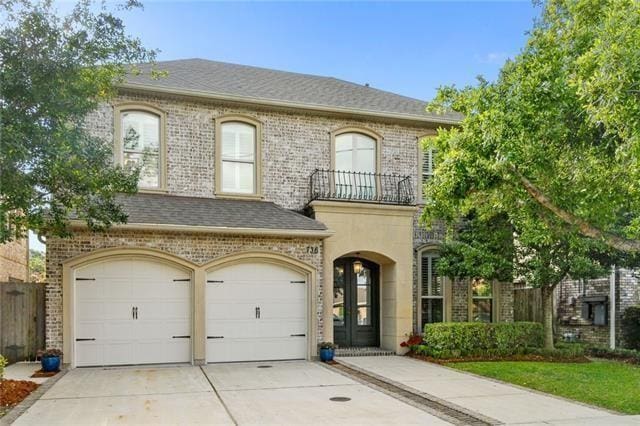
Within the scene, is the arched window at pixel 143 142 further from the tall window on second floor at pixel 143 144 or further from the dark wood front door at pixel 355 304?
the dark wood front door at pixel 355 304

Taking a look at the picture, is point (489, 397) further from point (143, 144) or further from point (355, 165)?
point (143, 144)

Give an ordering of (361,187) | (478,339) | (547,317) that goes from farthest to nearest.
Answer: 1. (361,187)
2. (547,317)
3. (478,339)

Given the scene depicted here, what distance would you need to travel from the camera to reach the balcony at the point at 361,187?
14.6 m

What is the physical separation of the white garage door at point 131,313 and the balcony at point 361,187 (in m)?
4.36

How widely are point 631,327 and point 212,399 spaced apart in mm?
13041

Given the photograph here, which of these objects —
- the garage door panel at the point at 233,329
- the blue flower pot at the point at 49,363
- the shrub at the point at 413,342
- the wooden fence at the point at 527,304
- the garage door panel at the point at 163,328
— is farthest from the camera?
the wooden fence at the point at 527,304

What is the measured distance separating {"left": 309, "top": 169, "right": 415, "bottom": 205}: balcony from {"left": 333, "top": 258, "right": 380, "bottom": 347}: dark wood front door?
5.95ft

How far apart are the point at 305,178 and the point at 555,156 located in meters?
7.68

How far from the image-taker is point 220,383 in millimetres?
10016

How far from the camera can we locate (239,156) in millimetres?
14141

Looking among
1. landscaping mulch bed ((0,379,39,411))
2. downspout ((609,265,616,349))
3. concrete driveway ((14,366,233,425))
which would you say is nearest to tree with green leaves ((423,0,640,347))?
concrete driveway ((14,366,233,425))

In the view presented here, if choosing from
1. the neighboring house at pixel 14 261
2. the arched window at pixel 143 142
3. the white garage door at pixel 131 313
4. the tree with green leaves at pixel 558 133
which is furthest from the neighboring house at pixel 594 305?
the neighboring house at pixel 14 261

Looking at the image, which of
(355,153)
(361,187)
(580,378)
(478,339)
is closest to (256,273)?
(361,187)

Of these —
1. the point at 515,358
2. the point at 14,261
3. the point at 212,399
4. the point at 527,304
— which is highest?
the point at 14,261
